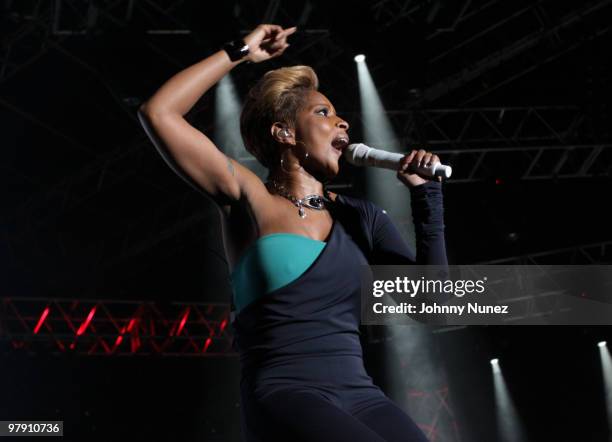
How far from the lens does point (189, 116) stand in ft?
28.3

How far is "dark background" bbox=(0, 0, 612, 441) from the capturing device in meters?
7.75

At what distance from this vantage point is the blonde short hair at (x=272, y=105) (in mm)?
1816

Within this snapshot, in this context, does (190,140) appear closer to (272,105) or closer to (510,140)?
(272,105)

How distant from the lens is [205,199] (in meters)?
10.2

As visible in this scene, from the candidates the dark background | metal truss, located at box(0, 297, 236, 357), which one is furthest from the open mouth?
metal truss, located at box(0, 297, 236, 357)

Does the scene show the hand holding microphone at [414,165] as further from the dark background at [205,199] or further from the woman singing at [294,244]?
the dark background at [205,199]

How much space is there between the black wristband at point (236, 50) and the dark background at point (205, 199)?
5.52 meters

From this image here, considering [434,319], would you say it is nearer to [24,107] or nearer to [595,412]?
[24,107]

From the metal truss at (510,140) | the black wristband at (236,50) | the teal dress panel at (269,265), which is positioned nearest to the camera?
the teal dress panel at (269,265)

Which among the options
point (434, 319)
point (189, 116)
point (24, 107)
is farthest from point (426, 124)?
point (434, 319)

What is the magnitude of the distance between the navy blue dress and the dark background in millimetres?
5791

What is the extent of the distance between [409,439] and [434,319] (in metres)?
0.54

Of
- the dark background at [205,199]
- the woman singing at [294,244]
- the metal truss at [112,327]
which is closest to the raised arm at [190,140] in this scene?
the woman singing at [294,244]

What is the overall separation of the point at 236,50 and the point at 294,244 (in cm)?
49
